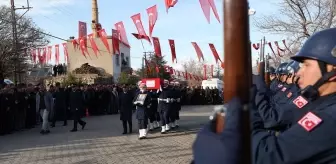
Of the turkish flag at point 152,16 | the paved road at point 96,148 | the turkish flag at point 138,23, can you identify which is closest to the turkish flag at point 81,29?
the turkish flag at point 138,23

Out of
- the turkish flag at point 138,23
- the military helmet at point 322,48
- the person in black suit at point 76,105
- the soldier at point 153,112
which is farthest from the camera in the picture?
the turkish flag at point 138,23

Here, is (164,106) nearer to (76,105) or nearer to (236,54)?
(76,105)

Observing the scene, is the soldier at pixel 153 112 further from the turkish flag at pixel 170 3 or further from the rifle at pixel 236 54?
the rifle at pixel 236 54

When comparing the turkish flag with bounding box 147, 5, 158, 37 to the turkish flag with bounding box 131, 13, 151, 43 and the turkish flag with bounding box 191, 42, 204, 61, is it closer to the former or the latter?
the turkish flag with bounding box 131, 13, 151, 43

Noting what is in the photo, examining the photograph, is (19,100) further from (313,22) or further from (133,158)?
(313,22)

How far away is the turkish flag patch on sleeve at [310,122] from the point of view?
2045mm

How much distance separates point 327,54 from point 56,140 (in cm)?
1264

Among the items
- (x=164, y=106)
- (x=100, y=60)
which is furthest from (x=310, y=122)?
(x=100, y=60)

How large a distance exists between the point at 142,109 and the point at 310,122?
39.8ft

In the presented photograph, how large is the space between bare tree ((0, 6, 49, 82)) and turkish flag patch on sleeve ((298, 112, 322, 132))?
2821 centimetres

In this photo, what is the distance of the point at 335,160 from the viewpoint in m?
2.01

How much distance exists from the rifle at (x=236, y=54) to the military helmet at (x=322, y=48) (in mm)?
1007

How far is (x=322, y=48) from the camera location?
247 centimetres

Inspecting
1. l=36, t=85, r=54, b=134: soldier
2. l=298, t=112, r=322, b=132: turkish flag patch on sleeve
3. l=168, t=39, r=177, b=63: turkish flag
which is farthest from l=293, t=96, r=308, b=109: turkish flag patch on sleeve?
l=168, t=39, r=177, b=63: turkish flag
